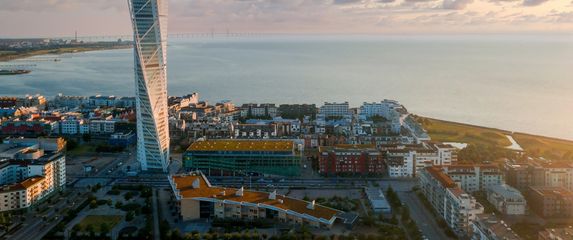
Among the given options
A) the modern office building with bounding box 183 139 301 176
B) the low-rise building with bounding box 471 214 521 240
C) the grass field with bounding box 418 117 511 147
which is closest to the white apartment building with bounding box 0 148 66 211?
the modern office building with bounding box 183 139 301 176

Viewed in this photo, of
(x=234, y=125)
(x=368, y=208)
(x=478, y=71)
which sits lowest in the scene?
(x=368, y=208)

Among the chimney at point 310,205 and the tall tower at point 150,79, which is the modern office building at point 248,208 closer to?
the chimney at point 310,205

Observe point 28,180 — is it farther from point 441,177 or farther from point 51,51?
point 51,51

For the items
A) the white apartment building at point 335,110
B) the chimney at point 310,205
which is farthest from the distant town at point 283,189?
the white apartment building at point 335,110

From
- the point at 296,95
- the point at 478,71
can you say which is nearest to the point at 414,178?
the point at 296,95

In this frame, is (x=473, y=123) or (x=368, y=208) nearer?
(x=368, y=208)

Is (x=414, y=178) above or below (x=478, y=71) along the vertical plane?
below

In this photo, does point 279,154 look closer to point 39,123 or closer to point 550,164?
point 550,164

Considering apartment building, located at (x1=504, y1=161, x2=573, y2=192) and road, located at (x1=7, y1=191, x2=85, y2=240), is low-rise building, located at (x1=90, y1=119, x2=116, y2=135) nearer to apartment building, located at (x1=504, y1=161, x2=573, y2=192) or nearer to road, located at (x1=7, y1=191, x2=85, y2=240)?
road, located at (x1=7, y1=191, x2=85, y2=240)
